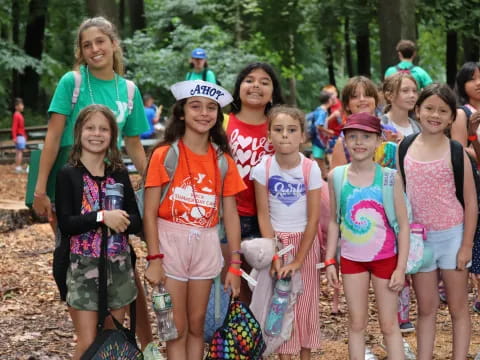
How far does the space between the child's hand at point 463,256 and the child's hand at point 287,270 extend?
0.96 metres

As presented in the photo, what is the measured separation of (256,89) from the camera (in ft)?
17.3

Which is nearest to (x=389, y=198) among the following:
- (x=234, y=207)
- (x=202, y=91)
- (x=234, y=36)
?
(x=234, y=207)

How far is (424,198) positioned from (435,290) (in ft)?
1.88

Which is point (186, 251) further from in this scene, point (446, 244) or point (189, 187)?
point (446, 244)

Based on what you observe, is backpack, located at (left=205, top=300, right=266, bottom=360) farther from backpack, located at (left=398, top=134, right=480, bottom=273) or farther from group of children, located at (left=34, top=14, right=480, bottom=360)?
backpack, located at (left=398, top=134, right=480, bottom=273)

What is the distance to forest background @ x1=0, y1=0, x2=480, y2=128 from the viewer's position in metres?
17.9

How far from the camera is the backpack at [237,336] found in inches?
188

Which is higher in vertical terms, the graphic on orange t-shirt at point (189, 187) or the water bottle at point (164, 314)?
the graphic on orange t-shirt at point (189, 187)

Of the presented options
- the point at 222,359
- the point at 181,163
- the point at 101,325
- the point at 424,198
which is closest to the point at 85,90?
the point at 181,163

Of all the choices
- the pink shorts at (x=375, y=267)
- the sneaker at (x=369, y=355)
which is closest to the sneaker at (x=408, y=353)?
the sneaker at (x=369, y=355)

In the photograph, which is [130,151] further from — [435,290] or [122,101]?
[435,290]

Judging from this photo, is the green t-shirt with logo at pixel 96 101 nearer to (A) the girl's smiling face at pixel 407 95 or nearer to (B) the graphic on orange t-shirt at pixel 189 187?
(B) the graphic on orange t-shirt at pixel 189 187

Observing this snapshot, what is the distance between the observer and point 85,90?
5156 mm

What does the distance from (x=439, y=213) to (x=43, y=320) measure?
12.1 feet
